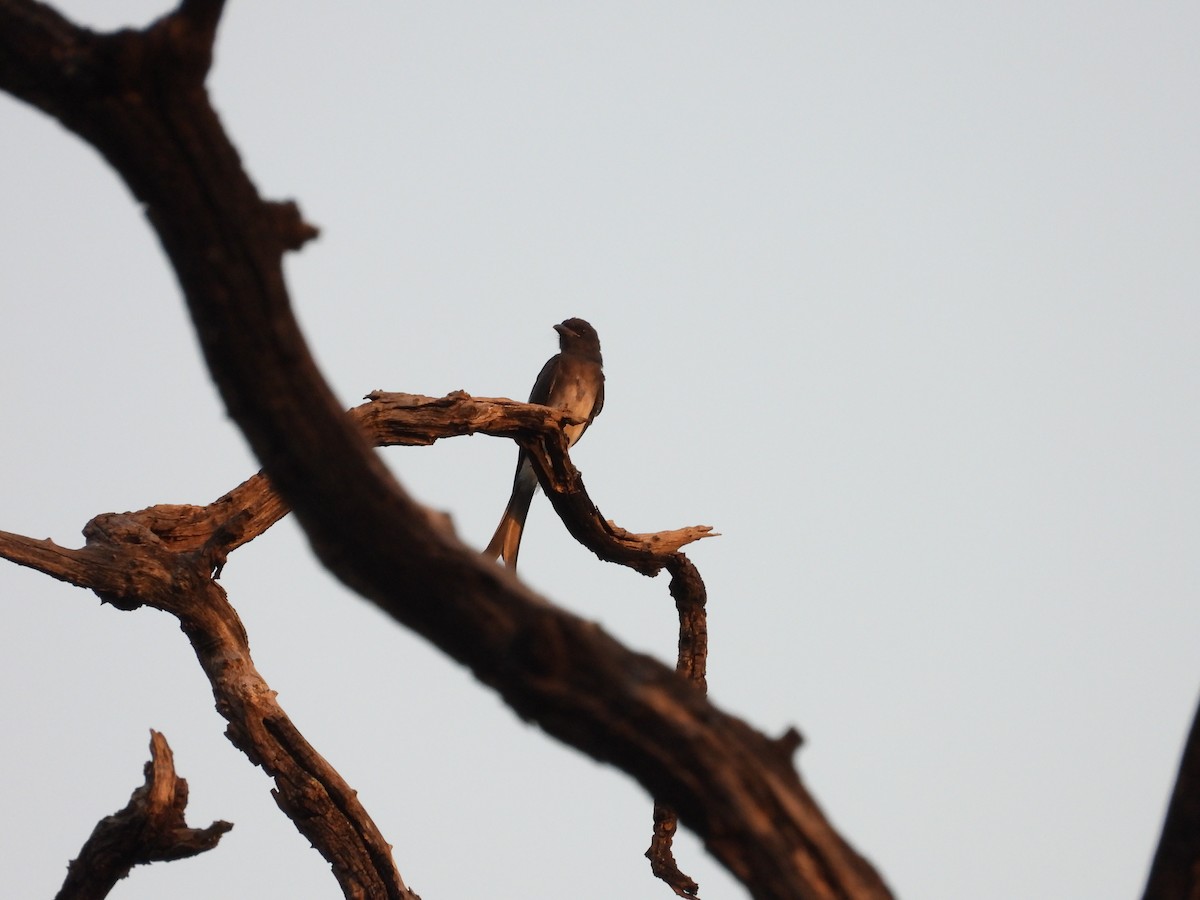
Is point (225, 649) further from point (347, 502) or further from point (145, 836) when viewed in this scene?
point (347, 502)

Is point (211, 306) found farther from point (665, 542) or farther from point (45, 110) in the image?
point (665, 542)

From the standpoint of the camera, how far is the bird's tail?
6754 mm

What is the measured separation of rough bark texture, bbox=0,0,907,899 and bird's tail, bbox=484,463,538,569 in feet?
16.2

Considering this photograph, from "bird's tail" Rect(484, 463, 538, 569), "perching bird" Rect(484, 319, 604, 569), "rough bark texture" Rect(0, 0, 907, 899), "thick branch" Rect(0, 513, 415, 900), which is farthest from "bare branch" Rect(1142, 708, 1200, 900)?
"perching bird" Rect(484, 319, 604, 569)

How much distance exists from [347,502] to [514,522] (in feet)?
17.3

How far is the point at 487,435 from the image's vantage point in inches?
212

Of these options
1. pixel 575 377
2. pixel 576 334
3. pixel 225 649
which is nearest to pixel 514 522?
pixel 575 377

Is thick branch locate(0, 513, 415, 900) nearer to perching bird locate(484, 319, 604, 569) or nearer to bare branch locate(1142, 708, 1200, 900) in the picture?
bare branch locate(1142, 708, 1200, 900)

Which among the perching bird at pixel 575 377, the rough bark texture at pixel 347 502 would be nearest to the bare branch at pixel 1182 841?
the rough bark texture at pixel 347 502

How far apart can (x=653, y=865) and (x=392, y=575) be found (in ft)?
9.97

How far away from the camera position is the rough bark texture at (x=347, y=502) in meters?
1.66

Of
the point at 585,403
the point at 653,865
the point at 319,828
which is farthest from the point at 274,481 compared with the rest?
the point at 585,403

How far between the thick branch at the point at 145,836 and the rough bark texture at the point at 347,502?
1448 mm

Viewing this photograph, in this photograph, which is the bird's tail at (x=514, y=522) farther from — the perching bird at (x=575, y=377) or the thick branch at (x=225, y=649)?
the thick branch at (x=225, y=649)
